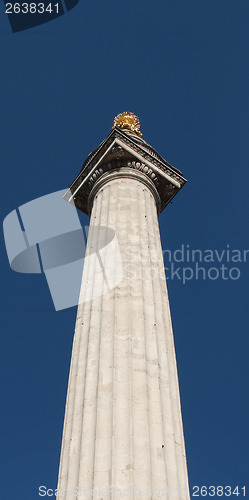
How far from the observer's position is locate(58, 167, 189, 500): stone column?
10531 millimetres

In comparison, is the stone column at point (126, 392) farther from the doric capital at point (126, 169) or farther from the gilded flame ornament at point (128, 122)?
the gilded flame ornament at point (128, 122)

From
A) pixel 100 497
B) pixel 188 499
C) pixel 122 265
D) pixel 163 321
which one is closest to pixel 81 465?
pixel 100 497

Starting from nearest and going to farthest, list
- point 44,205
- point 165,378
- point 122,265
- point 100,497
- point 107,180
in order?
point 100,497 < point 165,378 < point 122,265 < point 107,180 < point 44,205

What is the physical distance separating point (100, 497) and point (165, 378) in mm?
3692

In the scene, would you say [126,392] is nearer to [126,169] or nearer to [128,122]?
[126,169]

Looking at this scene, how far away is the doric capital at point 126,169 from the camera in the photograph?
72.7 feet

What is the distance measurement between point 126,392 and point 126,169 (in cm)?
1217

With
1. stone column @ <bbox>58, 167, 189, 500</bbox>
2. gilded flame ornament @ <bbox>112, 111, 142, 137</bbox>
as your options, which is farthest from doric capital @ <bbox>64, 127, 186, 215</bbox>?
stone column @ <bbox>58, 167, 189, 500</bbox>

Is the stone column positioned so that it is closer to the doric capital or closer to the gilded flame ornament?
the doric capital

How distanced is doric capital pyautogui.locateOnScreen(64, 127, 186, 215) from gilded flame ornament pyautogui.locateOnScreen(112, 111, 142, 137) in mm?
3565

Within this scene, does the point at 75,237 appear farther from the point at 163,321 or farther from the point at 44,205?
the point at 163,321

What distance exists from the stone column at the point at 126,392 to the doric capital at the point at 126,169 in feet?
17.2

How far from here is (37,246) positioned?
2238cm

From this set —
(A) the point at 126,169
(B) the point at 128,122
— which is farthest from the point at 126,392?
(B) the point at 128,122
